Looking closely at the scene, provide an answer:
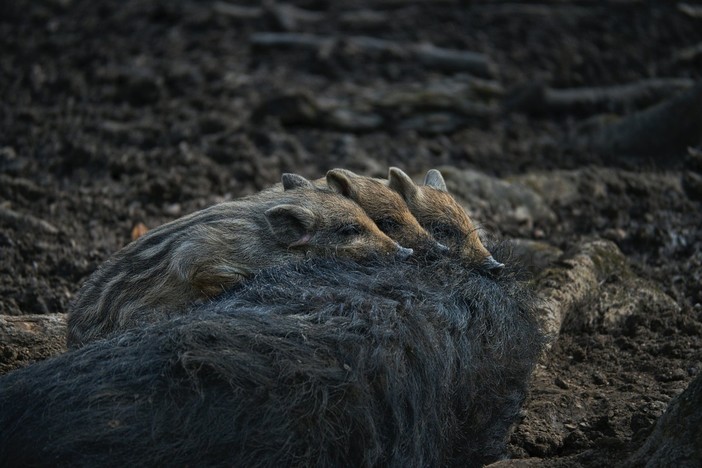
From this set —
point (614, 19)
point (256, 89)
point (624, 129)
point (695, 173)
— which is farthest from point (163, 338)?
point (614, 19)

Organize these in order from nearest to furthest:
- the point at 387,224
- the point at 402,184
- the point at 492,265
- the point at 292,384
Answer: the point at 292,384
the point at 492,265
the point at 387,224
the point at 402,184

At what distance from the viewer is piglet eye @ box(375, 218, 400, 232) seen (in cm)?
428

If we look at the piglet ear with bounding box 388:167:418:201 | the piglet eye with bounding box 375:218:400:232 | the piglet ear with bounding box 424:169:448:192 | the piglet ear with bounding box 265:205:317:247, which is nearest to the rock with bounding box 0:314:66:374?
the piglet ear with bounding box 265:205:317:247

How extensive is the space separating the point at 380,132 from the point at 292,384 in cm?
578

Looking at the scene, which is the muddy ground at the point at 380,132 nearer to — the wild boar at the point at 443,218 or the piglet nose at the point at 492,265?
the wild boar at the point at 443,218

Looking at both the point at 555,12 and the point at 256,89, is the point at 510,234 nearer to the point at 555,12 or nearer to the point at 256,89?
the point at 256,89

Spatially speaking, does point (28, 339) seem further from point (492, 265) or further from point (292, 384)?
point (492, 265)

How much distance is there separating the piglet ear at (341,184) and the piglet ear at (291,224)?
35cm

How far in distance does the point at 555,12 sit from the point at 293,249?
7.65 m

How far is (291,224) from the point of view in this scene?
413 cm

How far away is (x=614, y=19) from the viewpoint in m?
10.7

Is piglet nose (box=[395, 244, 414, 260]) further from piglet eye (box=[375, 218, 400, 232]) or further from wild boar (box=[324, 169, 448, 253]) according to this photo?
piglet eye (box=[375, 218, 400, 232])

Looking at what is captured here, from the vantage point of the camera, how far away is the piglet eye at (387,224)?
4.28 m

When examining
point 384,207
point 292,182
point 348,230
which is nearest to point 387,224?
point 384,207
